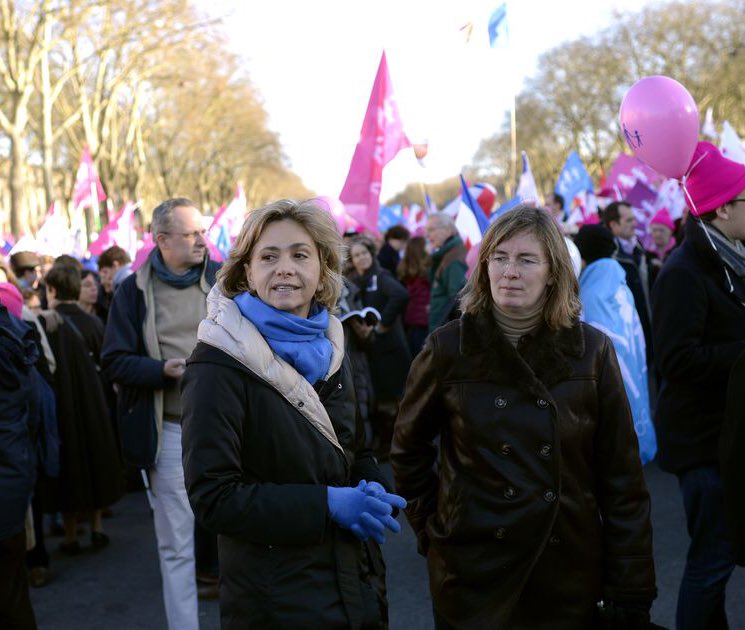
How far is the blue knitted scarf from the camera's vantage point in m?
2.28

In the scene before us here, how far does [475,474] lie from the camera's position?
2508 mm

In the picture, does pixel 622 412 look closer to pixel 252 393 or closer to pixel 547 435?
pixel 547 435

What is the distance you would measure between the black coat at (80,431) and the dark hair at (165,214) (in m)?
1.74

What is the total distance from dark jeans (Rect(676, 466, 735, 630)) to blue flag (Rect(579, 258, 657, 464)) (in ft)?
3.71

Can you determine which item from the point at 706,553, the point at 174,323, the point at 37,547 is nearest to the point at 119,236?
the point at 37,547

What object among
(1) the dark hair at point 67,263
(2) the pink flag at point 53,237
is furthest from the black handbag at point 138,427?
(2) the pink flag at point 53,237

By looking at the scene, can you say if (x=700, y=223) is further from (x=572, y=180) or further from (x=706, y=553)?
(x=572, y=180)

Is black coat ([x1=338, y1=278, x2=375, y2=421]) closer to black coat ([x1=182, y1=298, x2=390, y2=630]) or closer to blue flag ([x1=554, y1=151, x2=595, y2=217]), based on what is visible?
black coat ([x1=182, y1=298, x2=390, y2=630])

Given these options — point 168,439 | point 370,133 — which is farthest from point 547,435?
point 370,133

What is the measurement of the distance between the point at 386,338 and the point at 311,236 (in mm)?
5182

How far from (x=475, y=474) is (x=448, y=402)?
0.71 ft

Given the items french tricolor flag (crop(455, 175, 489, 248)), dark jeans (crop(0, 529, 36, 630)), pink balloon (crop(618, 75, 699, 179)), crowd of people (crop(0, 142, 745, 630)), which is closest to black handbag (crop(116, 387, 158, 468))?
crowd of people (crop(0, 142, 745, 630))

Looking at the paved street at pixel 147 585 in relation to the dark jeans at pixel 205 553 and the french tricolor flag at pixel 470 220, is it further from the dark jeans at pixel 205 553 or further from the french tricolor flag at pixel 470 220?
the french tricolor flag at pixel 470 220

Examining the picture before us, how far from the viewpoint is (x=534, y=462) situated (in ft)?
7.97
